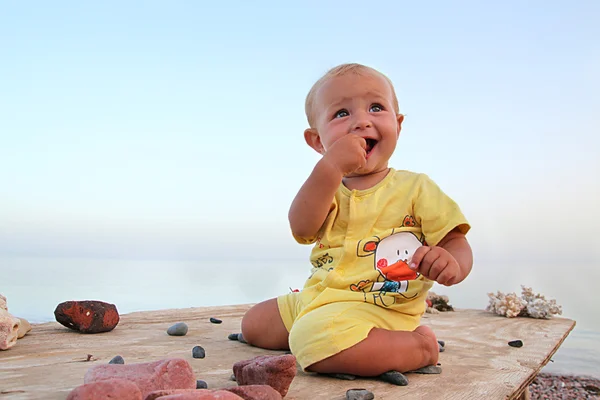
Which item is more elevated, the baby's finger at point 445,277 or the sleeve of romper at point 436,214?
the sleeve of romper at point 436,214

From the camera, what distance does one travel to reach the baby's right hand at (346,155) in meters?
2.25

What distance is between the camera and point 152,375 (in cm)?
163

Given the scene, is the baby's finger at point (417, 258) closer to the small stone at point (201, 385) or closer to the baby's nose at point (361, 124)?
the baby's nose at point (361, 124)

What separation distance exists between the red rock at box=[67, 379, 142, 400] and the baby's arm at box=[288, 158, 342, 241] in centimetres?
115

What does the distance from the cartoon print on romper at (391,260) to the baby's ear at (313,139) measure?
0.61 metres

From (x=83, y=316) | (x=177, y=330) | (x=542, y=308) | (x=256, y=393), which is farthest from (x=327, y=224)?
(x=542, y=308)

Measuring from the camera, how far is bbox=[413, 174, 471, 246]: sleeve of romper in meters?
2.41

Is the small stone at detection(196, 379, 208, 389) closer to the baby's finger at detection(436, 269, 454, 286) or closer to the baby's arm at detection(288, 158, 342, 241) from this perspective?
the baby's arm at detection(288, 158, 342, 241)

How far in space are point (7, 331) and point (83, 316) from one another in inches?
23.2

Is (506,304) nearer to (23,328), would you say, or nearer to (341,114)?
(341,114)

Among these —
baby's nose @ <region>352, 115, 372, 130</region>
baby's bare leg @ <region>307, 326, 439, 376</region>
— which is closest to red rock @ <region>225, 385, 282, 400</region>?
baby's bare leg @ <region>307, 326, 439, 376</region>

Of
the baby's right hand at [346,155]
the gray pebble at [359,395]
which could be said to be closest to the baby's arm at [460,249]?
the baby's right hand at [346,155]

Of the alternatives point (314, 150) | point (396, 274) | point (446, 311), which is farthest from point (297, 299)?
point (446, 311)

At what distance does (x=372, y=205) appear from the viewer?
249 cm
